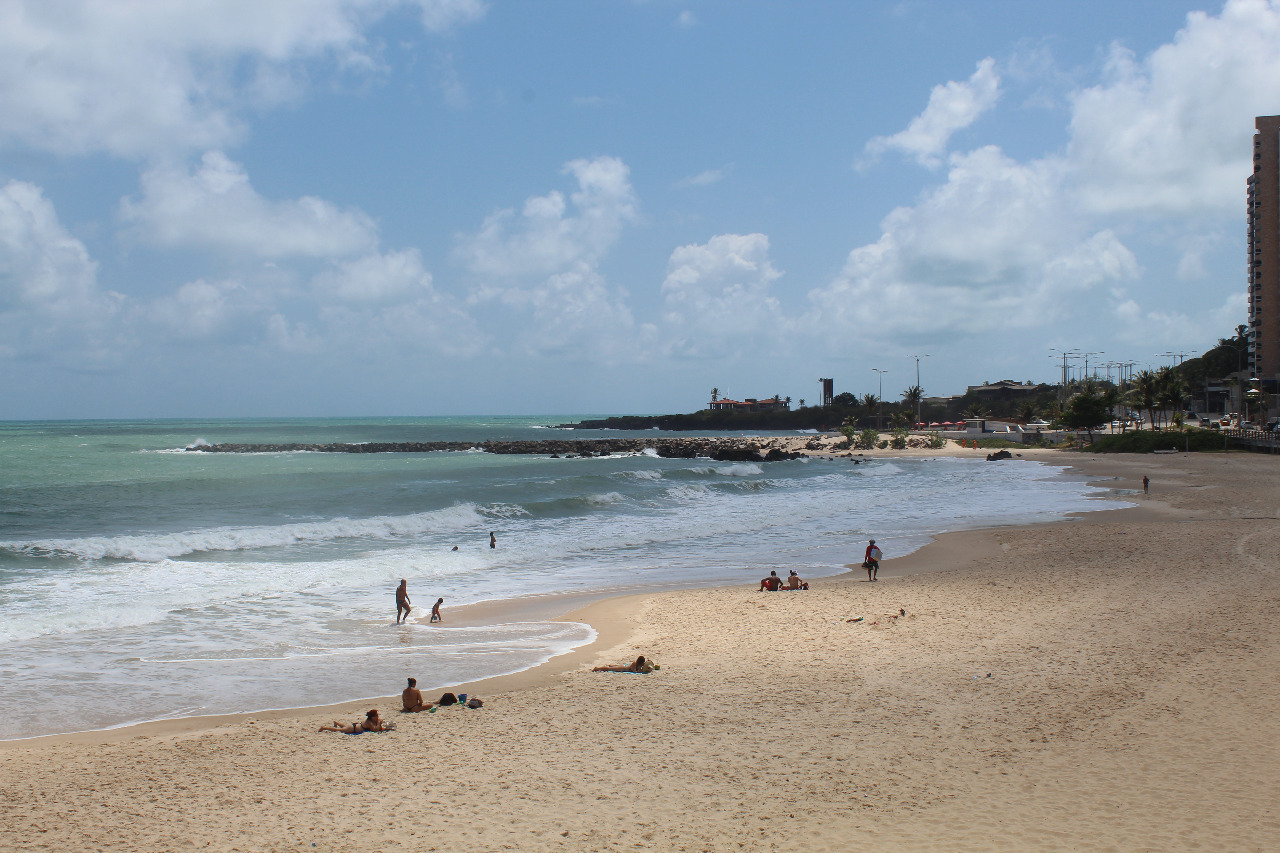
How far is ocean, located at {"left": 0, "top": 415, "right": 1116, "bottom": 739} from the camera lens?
1168 centimetres

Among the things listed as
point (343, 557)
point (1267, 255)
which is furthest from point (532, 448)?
point (1267, 255)

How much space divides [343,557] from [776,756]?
58.1 ft

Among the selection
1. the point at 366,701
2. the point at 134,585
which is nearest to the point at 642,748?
the point at 366,701

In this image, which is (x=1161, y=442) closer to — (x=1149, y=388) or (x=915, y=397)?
(x=1149, y=388)

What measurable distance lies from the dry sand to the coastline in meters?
0.11

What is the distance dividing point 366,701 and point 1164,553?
19651 mm

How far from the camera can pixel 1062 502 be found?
33844 millimetres

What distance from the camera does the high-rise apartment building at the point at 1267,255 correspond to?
9438 centimetres

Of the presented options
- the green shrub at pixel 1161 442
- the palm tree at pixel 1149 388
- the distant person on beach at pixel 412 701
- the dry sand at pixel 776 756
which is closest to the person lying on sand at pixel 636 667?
the dry sand at pixel 776 756

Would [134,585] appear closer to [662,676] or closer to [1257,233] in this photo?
[662,676]

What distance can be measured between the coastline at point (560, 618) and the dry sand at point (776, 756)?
114mm

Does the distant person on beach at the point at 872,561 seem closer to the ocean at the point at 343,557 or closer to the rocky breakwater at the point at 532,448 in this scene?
the ocean at the point at 343,557

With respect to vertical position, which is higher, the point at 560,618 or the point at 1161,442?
the point at 1161,442

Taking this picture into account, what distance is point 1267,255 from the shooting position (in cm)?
9588
